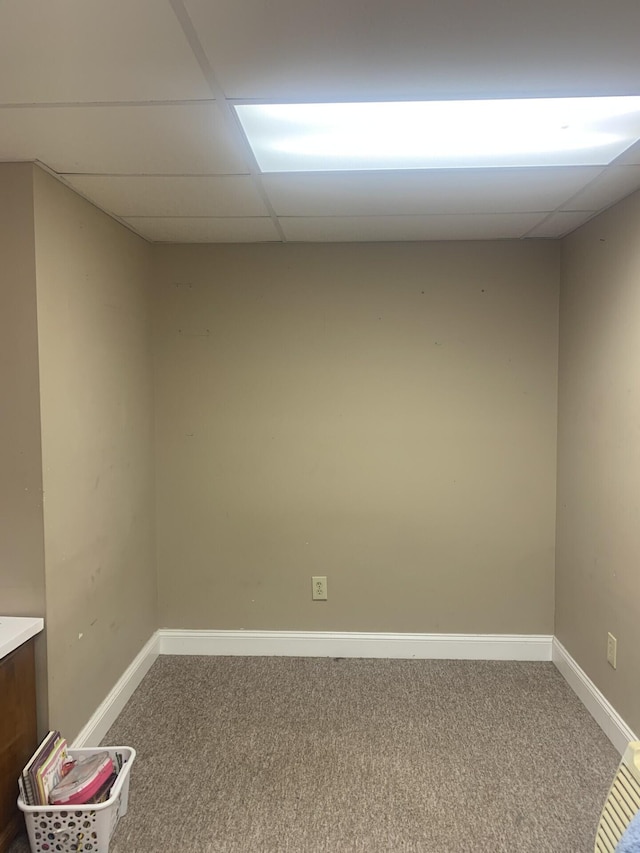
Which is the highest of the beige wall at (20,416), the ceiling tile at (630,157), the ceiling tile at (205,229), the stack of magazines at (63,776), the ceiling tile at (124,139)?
the ceiling tile at (205,229)

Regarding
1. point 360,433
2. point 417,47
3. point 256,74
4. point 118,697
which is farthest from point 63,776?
point 417,47

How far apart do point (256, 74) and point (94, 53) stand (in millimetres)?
350

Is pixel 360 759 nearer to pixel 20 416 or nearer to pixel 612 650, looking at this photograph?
pixel 612 650

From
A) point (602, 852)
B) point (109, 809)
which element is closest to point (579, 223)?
point (602, 852)

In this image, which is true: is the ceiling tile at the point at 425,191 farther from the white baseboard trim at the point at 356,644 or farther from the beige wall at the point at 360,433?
the white baseboard trim at the point at 356,644

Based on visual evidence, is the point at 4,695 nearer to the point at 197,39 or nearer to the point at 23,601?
the point at 23,601

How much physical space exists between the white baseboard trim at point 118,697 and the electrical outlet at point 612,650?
206 centimetres

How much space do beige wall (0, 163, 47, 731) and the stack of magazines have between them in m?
0.15

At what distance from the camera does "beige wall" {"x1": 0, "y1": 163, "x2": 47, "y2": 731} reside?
71.9 inches

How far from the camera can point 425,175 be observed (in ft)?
6.30

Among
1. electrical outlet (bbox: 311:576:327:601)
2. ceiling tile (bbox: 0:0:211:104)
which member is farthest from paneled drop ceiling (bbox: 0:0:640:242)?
electrical outlet (bbox: 311:576:327:601)

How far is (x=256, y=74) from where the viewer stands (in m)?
1.31

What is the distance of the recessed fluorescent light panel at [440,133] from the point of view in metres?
1.50

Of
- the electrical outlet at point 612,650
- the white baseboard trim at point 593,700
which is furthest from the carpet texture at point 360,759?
the electrical outlet at point 612,650
